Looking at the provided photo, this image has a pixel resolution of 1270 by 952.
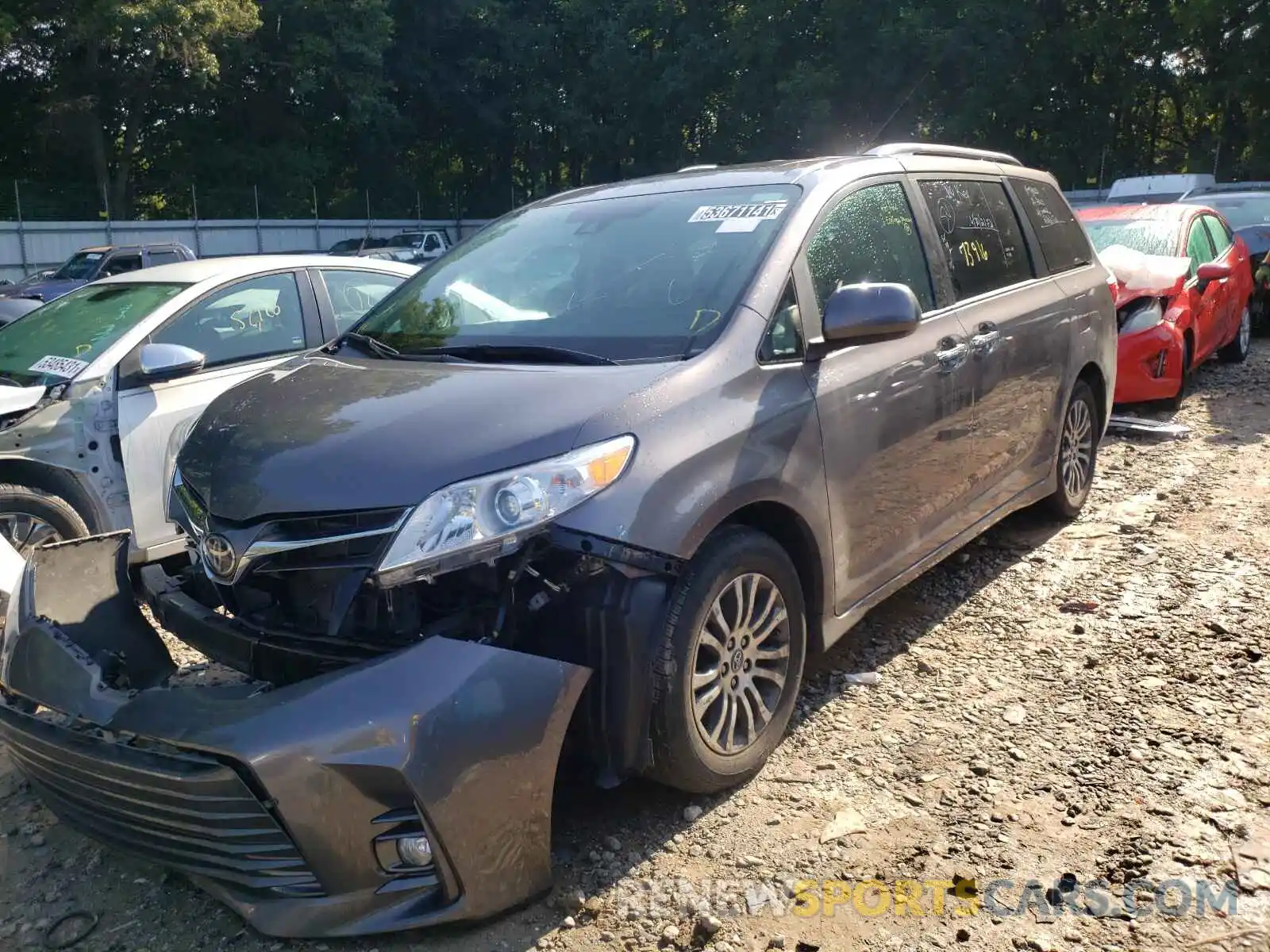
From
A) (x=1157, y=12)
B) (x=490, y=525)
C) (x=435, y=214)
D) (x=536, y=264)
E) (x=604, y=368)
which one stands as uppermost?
(x=1157, y=12)

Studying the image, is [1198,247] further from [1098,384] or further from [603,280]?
[603,280]

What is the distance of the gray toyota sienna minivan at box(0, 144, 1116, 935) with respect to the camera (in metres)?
2.28

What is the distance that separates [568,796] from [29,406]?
10.00ft

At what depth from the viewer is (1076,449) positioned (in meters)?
5.36

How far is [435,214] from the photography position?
43750mm

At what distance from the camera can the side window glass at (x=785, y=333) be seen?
3125mm

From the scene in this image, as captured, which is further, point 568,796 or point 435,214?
point 435,214

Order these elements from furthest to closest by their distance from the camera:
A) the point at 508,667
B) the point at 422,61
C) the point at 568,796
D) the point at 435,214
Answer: the point at 435,214 < the point at 422,61 < the point at 568,796 < the point at 508,667

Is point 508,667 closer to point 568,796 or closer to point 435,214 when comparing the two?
point 568,796

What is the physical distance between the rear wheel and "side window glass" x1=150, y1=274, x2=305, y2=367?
342 inches

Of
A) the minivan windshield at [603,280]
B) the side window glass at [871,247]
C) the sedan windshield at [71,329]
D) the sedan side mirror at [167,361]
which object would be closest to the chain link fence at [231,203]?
the sedan windshield at [71,329]

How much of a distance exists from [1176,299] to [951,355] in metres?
5.09

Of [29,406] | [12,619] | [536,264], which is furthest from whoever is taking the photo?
[29,406]

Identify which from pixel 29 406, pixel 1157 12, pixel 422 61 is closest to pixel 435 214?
pixel 422 61
